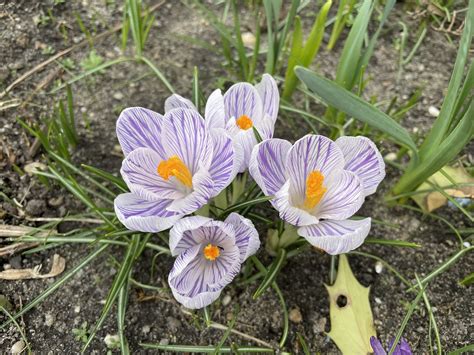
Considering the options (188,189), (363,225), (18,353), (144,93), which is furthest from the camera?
(144,93)

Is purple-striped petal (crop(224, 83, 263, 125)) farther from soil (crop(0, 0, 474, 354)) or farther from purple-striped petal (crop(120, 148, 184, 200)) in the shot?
soil (crop(0, 0, 474, 354))

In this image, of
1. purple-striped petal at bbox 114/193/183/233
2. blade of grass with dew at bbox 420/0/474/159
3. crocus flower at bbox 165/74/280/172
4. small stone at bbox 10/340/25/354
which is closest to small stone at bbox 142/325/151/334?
small stone at bbox 10/340/25/354

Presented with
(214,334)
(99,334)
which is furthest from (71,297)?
(214,334)

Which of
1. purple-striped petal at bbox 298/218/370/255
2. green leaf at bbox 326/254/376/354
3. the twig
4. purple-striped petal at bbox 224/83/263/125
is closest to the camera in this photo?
purple-striped petal at bbox 298/218/370/255

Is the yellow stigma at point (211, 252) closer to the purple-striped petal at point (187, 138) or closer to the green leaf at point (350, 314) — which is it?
the purple-striped petal at point (187, 138)

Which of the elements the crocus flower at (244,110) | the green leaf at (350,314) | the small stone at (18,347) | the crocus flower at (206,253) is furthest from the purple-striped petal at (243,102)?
the small stone at (18,347)

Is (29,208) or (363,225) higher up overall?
(363,225)

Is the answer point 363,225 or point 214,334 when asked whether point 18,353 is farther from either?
point 363,225
